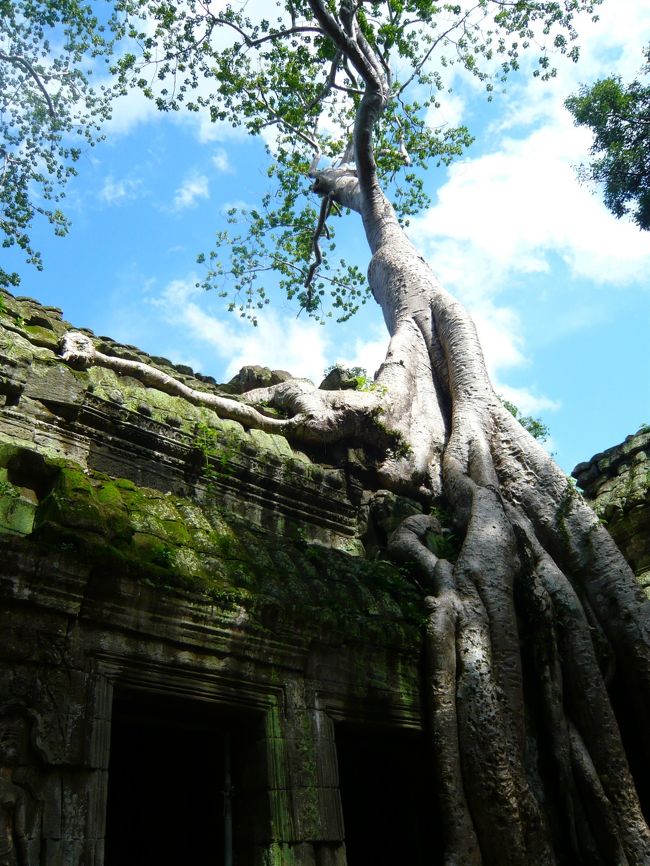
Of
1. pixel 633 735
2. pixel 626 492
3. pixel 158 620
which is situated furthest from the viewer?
pixel 626 492

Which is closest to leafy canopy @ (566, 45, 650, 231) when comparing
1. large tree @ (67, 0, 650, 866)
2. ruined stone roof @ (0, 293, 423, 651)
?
large tree @ (67, 0, 650, 866)

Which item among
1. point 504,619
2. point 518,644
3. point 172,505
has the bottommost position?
point 518,644

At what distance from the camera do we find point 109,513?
3.52 metres

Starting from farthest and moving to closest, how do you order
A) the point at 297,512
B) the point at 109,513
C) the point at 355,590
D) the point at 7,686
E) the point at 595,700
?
the point at 297,512 < the point at 595,700 < the point at 355,590 < the point at 109,513 < the point at 7,686

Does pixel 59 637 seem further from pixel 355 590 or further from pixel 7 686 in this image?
pixel 355 590

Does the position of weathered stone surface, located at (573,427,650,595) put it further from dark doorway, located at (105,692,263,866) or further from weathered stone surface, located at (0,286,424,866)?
dark doorway, located at (105,692,263,866)

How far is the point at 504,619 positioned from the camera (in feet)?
16.1

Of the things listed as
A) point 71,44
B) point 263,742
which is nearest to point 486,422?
point 263,742

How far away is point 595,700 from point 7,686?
372 centimetres

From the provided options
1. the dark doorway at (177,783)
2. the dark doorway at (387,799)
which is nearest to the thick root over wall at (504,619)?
the dark doorway at (387,799)

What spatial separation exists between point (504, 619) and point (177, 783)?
2174mm

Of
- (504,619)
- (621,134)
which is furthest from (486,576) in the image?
(621,134)

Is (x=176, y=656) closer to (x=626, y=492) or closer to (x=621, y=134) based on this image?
(x=626, y=492)

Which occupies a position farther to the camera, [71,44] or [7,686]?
[71,44]
